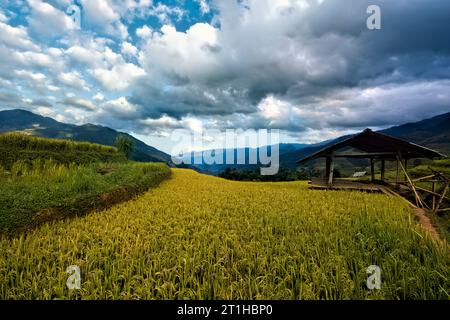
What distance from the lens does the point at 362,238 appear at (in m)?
4.66

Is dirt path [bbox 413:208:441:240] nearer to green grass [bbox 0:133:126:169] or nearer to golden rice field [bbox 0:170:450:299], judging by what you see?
golden rice field [bbox 0:170:450:299]

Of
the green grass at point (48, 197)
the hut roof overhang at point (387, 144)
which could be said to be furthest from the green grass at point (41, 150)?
the hut roof overhang at point (387, 144)

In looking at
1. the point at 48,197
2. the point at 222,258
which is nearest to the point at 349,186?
the point at 222,258

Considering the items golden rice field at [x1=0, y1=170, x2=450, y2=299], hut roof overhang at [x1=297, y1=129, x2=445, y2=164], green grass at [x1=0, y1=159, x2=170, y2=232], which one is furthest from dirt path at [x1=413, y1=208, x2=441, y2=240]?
green grass at [x1=0, y1=159, x2=170, y2=232]

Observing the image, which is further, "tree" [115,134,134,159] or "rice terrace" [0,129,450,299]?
"tree" [115,134,134,159]

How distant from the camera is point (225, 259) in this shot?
3.72 metres

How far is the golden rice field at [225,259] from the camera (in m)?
2.92

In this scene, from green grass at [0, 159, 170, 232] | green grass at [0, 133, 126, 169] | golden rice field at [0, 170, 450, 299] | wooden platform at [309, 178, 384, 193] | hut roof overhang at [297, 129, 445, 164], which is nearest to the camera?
golden rice field at [0, 170, 450, 299]

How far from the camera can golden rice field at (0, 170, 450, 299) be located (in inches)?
115

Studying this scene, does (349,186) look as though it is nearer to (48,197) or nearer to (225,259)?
(225,259)

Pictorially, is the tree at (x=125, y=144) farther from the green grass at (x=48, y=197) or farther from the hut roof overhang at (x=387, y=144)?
the hut roof overhang at (x=387, y=144)
